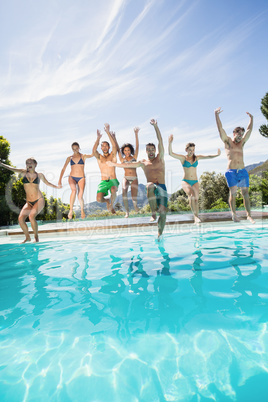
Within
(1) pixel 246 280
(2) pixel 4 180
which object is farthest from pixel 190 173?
(2) pixel 4 180

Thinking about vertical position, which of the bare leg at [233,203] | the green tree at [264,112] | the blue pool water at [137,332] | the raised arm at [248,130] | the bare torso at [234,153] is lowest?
the blue pool water at [137,332]

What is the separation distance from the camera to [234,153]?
834cm

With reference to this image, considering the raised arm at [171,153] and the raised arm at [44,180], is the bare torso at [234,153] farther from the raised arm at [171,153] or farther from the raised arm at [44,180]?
the raised arm at [44,180]

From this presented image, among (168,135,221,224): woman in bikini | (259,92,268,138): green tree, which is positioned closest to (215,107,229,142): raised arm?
(168,135,221,224): woman in bikini

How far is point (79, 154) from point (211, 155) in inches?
195

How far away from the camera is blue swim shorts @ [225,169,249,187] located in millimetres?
8367

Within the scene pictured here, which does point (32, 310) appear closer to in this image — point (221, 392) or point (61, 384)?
point (61, 384)

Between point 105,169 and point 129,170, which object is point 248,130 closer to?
point 129,170

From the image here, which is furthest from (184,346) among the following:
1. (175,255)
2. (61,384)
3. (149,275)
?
(175,255)

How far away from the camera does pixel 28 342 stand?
2625 millimetres

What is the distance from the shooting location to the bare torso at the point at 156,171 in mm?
7078

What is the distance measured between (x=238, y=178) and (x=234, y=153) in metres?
0.79

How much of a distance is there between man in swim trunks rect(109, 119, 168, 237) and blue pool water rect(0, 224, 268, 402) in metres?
1.80

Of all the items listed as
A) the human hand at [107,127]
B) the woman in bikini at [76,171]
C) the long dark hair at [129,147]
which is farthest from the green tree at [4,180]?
the human hand at [107,127]
